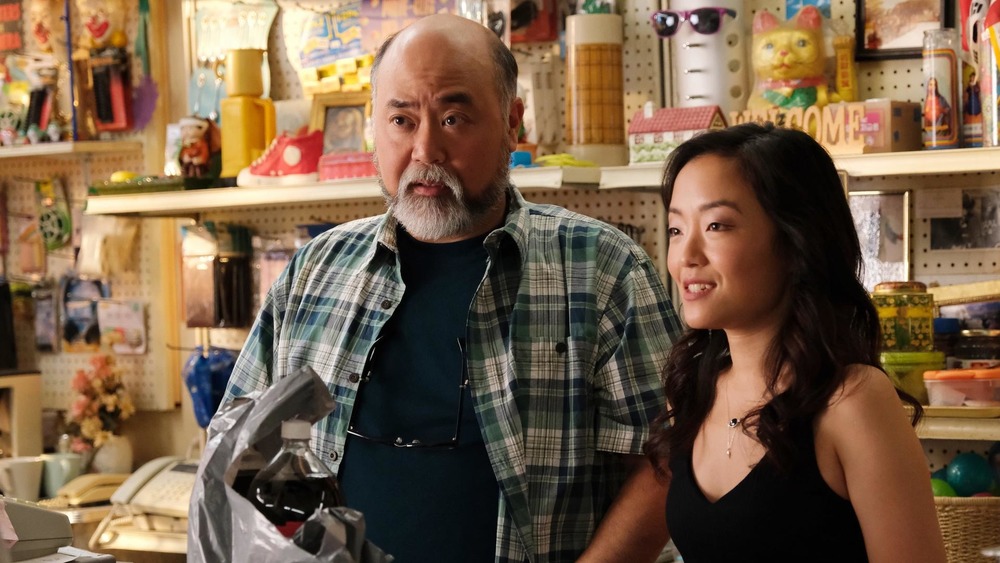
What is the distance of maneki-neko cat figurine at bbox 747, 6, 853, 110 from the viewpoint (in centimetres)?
272

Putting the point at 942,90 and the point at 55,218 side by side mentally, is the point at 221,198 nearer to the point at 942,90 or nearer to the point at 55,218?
the point at 55,218

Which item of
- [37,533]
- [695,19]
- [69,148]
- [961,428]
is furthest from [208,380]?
[37,533]

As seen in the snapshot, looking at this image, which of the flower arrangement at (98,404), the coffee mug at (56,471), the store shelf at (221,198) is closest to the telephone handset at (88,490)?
the coffee mug at (56,471)

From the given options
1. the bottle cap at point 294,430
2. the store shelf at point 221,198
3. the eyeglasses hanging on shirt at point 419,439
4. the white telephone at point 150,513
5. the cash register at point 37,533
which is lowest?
the white telephone at point 150,513

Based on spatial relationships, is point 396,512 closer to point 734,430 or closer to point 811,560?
point 734,430

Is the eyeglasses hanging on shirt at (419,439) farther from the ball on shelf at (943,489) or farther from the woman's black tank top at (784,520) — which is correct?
the ball on shelf at (943,489)

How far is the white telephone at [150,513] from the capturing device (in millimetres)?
3471

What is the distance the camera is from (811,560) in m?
1.37

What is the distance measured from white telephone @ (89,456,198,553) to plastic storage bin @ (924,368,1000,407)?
2022 mm

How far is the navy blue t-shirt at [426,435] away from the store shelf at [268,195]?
0.93 metres

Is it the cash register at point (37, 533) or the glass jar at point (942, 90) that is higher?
the glass jar at point (942, 90)

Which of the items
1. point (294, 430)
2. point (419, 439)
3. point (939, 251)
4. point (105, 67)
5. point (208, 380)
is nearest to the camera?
point (294, 430)

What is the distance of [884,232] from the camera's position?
9.43 ft

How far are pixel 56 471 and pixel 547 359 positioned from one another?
2617 millimetres
